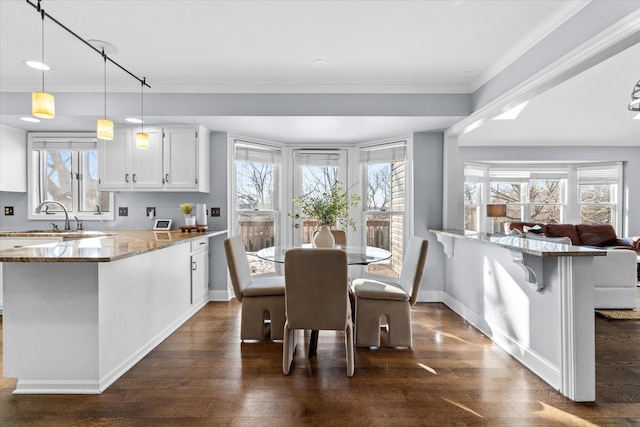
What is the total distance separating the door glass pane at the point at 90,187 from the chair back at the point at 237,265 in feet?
7.66

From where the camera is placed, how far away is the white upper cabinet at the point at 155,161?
372 centimetres

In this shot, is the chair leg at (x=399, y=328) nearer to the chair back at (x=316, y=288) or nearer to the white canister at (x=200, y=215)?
the chair back at (x=316, y=288)

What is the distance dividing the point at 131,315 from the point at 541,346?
2856 millimetres

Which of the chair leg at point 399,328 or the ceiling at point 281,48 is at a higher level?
the ceiling at point 281,48

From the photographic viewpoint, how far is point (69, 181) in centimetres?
406

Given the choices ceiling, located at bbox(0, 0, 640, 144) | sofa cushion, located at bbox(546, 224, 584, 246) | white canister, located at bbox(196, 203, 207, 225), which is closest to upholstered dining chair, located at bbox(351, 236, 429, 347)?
ceiling, located at bbox(0, 0, 640, 144)

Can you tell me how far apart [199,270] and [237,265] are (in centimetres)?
124

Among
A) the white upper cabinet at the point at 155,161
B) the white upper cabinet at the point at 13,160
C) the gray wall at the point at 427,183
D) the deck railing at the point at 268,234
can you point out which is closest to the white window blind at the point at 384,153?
the gray wall at the point at 427,183

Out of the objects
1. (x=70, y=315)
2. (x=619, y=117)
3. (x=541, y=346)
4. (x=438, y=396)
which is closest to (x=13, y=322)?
(x=70, y=315)

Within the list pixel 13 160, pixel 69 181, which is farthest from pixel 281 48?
pixel 13 160

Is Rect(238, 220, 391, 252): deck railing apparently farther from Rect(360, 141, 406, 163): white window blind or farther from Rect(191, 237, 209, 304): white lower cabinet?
Rect(360, 141, 406, 163): white window blind

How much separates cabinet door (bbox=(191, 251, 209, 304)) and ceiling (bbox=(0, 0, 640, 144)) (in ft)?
5.05

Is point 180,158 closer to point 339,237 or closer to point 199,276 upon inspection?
point 199,276

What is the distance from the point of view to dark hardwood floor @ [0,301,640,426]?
1757 millimetres
